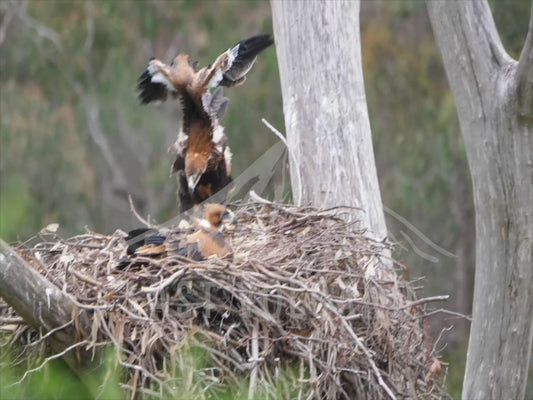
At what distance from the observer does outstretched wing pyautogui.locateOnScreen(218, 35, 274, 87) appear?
6000 millimetres

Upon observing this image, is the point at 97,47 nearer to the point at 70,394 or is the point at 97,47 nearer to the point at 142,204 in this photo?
the point at 142,204

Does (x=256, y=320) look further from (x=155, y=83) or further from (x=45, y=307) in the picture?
(x=155, y=83)

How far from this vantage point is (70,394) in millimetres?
2346

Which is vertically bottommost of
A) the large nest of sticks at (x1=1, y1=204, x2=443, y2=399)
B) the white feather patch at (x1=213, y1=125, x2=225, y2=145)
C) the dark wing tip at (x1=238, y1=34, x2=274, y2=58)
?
the large nest of sticks at (x1=1, y1=204, x2=443, y2=399)

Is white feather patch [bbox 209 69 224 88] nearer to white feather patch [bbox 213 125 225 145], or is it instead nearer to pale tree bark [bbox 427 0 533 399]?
white feather patch [bbox 213 125 225 145]

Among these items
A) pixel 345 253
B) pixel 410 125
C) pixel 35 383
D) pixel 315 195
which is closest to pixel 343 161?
pixel 315 195

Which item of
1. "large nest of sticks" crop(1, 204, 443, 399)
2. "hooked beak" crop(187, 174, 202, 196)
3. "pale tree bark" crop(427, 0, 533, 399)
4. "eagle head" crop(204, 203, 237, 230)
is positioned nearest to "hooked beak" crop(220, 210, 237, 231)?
"eagle head" crop(204, 203, 237, 230)

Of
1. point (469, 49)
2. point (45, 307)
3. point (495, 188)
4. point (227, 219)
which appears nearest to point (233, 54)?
point (227, 219)

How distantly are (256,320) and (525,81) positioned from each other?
203 cm

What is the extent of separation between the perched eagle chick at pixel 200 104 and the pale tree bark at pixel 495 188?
3.89 ft

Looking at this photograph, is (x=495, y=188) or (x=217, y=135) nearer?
(x=495, y=188)

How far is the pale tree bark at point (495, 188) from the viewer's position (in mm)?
5477

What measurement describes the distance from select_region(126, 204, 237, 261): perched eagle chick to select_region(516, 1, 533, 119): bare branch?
5.63 feet

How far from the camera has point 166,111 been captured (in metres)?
15.6
